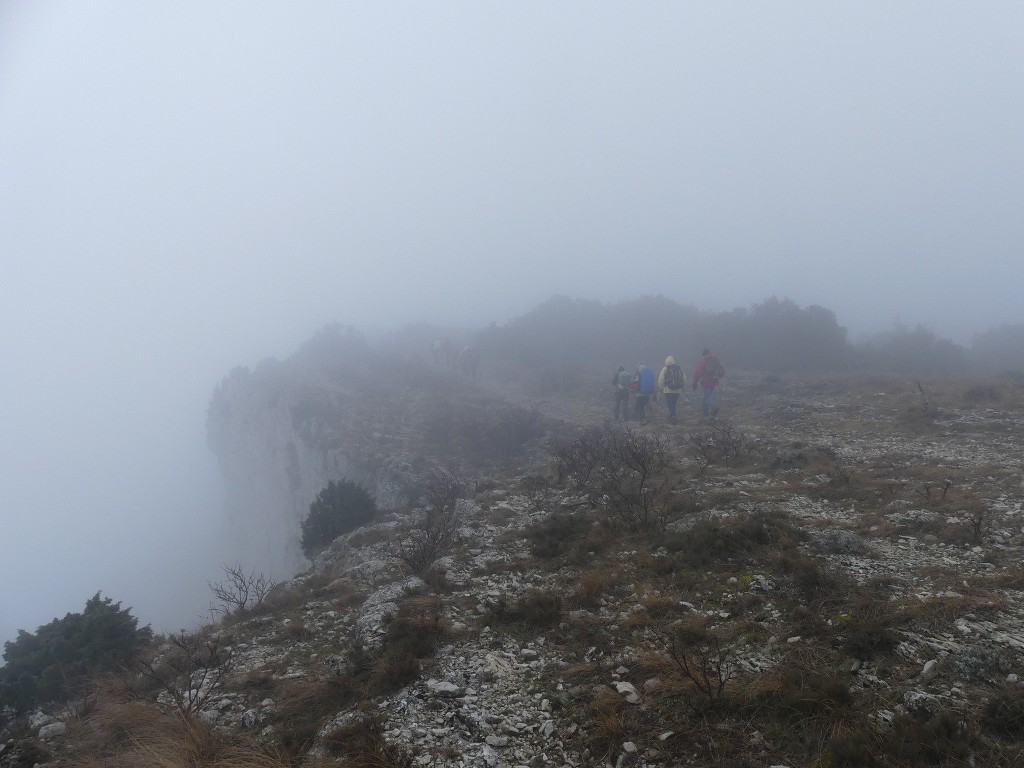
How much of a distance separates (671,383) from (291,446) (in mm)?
26131

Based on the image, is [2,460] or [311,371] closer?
[311,371]

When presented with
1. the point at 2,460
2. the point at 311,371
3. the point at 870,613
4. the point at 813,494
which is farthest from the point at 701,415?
the point at 2,460

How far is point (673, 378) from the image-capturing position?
797 inches

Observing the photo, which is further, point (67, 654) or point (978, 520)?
point (67, 654)

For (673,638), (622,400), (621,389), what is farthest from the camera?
(622,400)

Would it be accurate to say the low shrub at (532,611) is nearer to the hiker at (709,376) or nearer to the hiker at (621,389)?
the hiker at (709,376)

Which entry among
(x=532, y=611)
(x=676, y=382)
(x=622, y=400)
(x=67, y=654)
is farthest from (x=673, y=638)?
(x=622, y=400)

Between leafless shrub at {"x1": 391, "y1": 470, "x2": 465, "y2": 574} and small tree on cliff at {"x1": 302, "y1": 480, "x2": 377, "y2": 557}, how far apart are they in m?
1.82

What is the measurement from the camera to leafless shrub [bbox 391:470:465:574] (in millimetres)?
9484

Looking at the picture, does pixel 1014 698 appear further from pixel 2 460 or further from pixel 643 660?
pixel 2 460

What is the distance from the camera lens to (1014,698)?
12.1 feet

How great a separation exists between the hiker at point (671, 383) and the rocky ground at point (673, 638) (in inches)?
316

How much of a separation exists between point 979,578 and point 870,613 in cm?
181

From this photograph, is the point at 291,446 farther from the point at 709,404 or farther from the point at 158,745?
the point at 158,745
